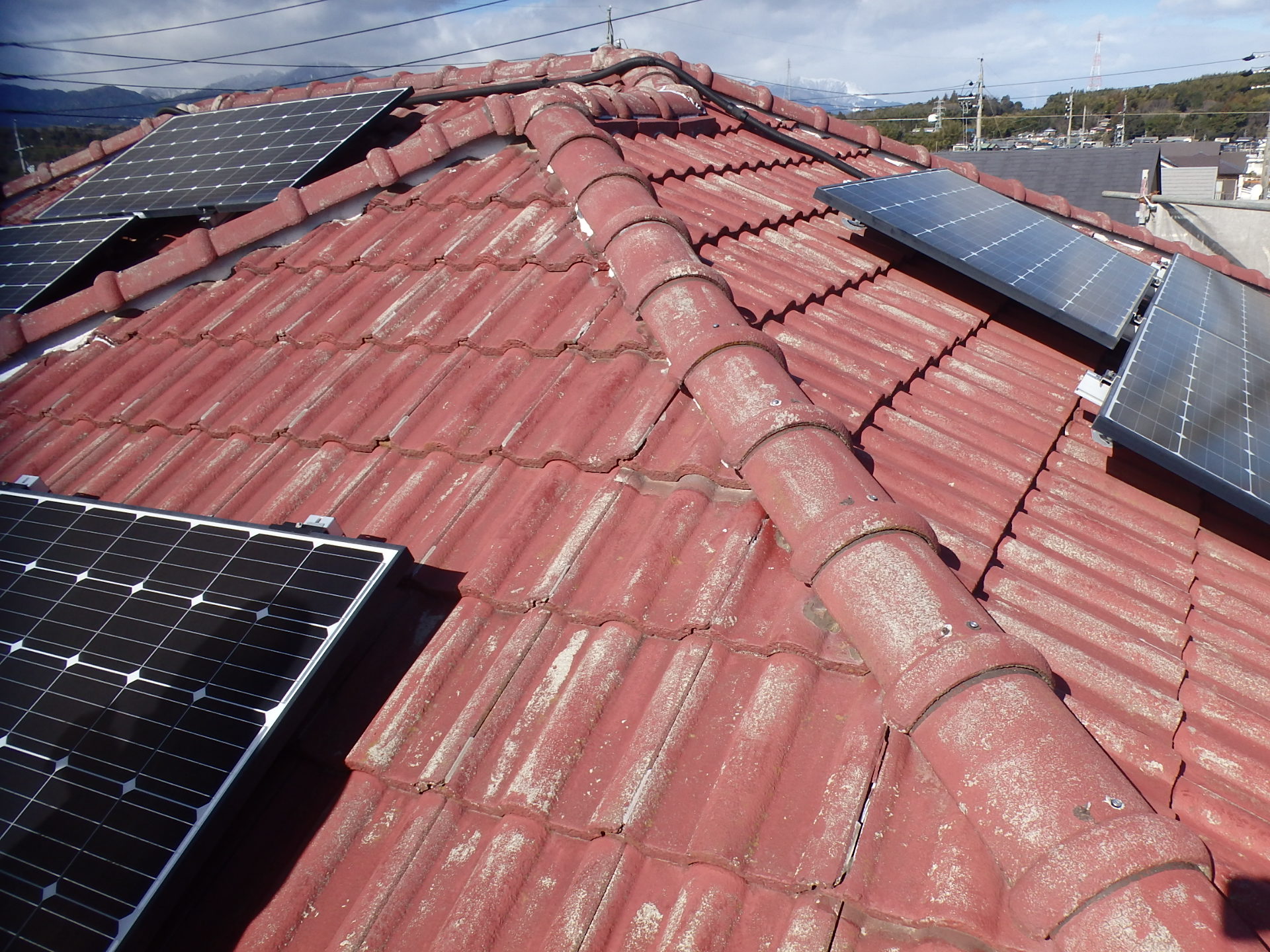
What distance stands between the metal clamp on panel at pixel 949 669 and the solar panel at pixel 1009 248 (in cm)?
316

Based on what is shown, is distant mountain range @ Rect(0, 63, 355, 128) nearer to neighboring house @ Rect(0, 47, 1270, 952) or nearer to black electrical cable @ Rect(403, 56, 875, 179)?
black electrical cable @ Rect(403, 56, 875, 179)

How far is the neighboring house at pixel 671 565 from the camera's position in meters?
2.02

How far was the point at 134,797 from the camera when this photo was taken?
7.21 feet

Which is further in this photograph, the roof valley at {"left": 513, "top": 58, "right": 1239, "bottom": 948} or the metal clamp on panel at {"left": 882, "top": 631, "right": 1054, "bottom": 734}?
the metal clamp on panel at {"left": 882, "top": 631, "right": 1054, "bottom": 734}

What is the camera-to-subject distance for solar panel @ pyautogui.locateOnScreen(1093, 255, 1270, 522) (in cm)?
359

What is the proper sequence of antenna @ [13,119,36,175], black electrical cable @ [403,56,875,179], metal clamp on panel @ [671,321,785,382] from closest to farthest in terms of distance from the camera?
metal clamp on panel @ [671,321,785,382] → black electrical cable @ [403,56,875,179] → antenna @ [13,119,36,175]

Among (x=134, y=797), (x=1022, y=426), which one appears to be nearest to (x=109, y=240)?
(x=134, y=797)

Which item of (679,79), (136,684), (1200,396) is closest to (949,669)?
(136,684)

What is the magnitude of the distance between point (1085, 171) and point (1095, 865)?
38.9 metres

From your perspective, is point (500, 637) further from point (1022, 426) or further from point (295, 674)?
point (1022, 426)

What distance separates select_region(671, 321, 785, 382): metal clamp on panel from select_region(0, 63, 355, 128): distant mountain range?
30.8 ft

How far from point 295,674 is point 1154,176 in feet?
138

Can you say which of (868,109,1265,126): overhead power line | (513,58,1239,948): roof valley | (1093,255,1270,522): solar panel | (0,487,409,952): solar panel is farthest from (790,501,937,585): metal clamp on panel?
(868,109,1265,126): overhead power line

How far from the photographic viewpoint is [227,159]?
696 cm
